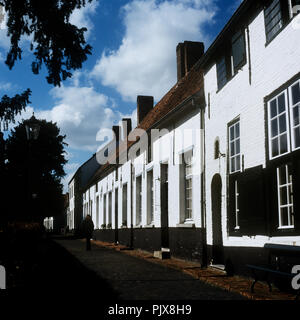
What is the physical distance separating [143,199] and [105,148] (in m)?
23.8

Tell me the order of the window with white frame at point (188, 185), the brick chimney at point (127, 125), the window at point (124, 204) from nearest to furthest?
1. the window with white frame at point (188, 185)
2. the window at point (124, 204)
3. the brick chimney at point (127, 125)

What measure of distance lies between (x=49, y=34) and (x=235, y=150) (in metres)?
5.32

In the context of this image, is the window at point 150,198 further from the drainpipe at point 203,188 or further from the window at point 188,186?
the drainpipe at point 203,188

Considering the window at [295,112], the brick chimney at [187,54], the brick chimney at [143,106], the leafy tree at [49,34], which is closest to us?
the leafy tree at [49,34]

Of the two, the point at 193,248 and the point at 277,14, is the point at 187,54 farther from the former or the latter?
the point at 277,14

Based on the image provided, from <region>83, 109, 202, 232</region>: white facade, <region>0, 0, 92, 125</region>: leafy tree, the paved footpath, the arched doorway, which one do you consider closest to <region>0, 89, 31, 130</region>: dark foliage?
<region>0, 0, 92, 125</region>: leafy tree

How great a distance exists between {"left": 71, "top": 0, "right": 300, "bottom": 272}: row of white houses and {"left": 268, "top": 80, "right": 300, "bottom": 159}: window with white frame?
2 cm

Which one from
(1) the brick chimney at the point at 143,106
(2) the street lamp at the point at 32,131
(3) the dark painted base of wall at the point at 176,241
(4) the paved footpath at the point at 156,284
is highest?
(1) the brick chimney at the point at 143,106

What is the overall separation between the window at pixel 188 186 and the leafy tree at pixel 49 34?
7.25 meters

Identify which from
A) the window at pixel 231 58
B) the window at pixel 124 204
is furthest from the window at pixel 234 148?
the window at pixel 124 204

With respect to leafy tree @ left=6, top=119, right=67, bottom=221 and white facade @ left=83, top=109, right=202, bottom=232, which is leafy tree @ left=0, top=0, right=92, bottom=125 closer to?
white facade @ left=83, top=109, right=202, bottom=232

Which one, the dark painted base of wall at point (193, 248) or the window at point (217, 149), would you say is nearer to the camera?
the dark painted base of wall at point (193, 248)

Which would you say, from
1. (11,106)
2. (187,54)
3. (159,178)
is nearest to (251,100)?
(11,106)

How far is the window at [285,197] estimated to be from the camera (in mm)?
7801
